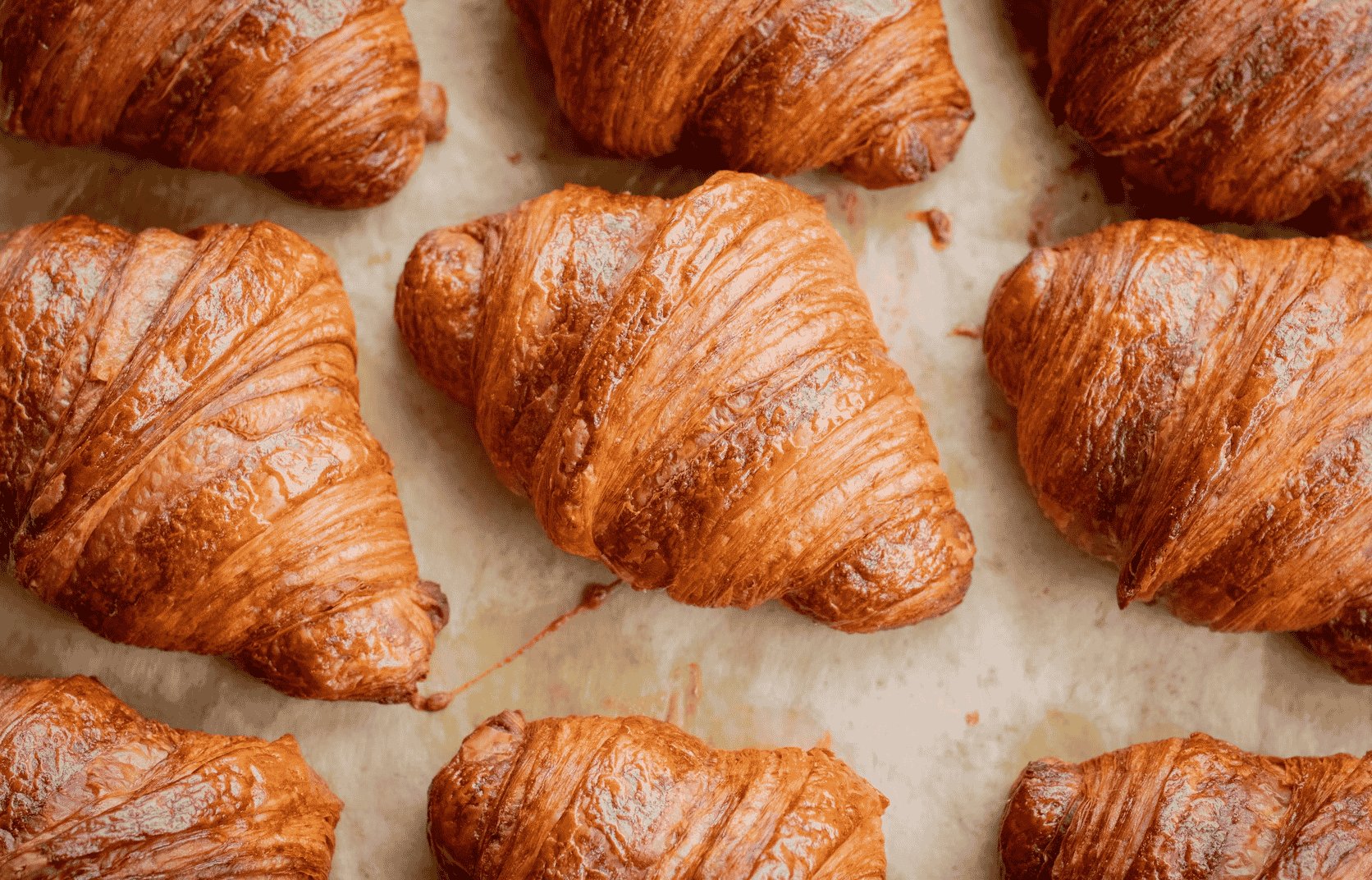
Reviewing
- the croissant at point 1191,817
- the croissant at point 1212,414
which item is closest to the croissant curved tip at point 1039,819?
the croissant at point 1191,817

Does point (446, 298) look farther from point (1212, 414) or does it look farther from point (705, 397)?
point (1212, 414)

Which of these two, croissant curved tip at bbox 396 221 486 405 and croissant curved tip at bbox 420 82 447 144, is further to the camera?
croissant curved tip at bbox 420 82 447 144

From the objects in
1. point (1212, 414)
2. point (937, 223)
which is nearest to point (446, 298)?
point (937, 223)

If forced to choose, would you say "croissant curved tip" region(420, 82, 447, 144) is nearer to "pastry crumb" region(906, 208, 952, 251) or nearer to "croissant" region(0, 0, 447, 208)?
"croissant" region(0, 0, 447, 208)

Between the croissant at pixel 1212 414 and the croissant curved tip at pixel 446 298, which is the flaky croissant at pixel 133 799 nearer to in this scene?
the croissant curved tip at pixel 446 298

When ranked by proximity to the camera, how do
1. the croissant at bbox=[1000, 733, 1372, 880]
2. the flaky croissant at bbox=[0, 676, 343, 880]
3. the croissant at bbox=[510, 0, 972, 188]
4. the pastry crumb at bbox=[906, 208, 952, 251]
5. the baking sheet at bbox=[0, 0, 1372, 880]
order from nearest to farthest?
the flaky croissant at bbox=[0, 676, 343, 880] → the croissant at bbox=[1000, 733, 1372, 880] → the croissant at bbox=[510, 0, 972, 188] → the baking sheet at bbox=[0, 0, 1372, 880] → the pastry crumb at bbox=[906, 208, 952, 251]

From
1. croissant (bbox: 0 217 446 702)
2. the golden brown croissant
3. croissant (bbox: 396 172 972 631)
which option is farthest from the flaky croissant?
croissant (bbox: 396 172 972 631)
